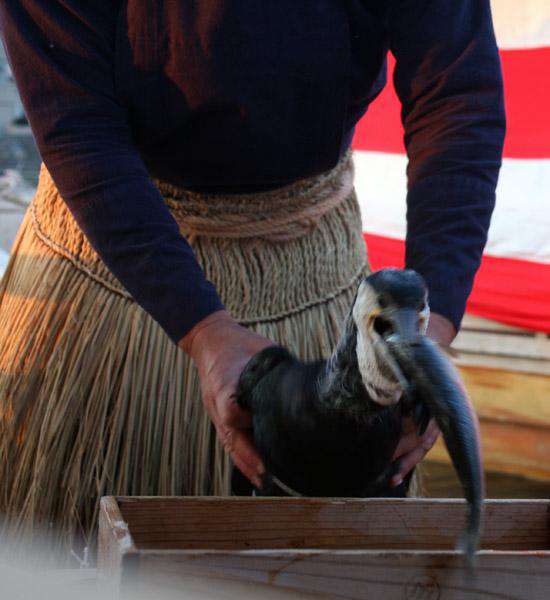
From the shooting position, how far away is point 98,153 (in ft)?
3.51

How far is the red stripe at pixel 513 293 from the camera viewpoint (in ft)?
8.53

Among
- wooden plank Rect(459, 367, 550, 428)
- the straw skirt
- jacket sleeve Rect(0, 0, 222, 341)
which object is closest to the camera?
jacket sleeve Rect(0, 0, 222, 341)

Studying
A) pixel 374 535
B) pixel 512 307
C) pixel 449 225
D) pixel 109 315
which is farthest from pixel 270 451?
pixel 512 307

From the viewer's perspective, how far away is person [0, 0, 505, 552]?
107 cm

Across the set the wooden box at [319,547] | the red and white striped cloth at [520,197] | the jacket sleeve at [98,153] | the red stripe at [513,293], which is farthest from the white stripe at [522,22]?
the wooden box at [319,547]

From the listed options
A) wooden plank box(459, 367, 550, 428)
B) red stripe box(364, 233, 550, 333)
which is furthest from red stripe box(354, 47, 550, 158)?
wooden plank box(459, 367, 550, 428)

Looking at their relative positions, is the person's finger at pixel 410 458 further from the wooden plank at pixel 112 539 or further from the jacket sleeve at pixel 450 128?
the wooden plank at pixel 112 539

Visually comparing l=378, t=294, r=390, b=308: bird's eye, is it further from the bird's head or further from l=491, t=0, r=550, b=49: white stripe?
l=491, t=0, r=550, b=49: white stripe

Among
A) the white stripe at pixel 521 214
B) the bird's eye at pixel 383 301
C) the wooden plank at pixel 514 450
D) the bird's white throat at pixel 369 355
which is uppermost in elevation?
the bird's eye at pixel 383 301

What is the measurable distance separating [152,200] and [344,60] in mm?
308

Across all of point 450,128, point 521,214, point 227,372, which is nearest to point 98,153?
point 227,372

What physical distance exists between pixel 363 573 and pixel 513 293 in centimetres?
206

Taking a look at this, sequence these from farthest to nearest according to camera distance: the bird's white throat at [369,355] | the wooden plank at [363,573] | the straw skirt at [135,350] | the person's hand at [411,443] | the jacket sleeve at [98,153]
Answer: the straw skirt at [135,350]
the jacket sleeve at [98,153]
the person's hand at [411,443]
the bird's white throat at [369,355]
the wooden plank at [363,573]

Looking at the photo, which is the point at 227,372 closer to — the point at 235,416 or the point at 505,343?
the point at 235,416
